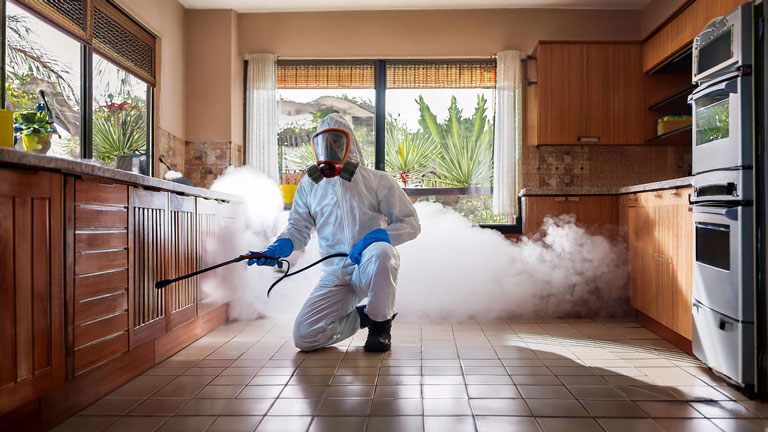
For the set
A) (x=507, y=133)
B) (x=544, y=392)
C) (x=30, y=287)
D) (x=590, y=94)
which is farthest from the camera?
(x=507, y=133)

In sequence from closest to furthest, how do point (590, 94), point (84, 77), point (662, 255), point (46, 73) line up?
point (46, 73)
point (662, 255)
point (84, 77)
point (590, 94)

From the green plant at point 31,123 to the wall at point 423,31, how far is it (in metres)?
2.59

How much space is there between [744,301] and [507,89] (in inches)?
112

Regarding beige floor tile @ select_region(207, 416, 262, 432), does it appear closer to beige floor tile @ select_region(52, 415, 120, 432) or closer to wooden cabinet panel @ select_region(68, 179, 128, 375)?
beige floor tile @ select_region(52, 415, 120, 432)

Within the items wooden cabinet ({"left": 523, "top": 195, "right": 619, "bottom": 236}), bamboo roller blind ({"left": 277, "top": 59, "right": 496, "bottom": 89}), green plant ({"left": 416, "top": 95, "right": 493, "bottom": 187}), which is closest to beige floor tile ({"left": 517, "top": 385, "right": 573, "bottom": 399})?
wooden cabinet ({"left": 523, "top": 195, "right": 619, "bottom": 236})

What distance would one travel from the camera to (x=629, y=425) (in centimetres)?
173

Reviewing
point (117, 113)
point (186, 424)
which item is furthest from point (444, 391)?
point (117, 113)

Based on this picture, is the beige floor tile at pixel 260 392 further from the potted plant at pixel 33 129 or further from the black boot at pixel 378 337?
the potted plant at pixel 33 129

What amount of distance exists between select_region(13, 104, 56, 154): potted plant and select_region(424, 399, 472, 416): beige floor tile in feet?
6.65

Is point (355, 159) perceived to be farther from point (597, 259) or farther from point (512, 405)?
point (597, 259)

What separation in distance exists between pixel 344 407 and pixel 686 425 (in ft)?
3.83

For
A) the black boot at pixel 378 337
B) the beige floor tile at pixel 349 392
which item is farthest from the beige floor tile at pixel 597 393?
the black boot at pixel 378 337

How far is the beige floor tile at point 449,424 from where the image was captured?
169 centimetres

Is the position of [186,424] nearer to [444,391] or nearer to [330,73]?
[444,391]
